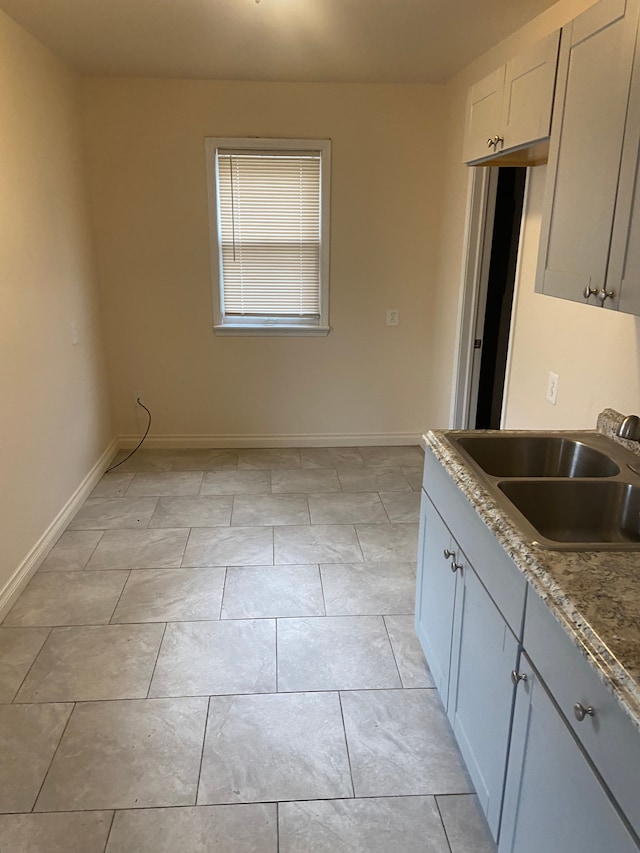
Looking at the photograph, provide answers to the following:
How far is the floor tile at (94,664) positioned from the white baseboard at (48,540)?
332 mm

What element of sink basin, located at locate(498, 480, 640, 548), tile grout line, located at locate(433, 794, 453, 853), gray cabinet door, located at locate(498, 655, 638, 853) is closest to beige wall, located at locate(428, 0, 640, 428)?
sink basin, located at locate(498, 480, 640, 548)

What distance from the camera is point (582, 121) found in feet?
5.32

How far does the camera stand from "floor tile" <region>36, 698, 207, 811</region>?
71.9 inches

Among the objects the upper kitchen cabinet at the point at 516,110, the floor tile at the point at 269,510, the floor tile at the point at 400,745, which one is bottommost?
the floor tile at the point at 400,745

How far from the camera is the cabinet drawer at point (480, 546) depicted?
4.67 ft

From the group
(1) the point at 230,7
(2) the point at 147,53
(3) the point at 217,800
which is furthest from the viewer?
(2) the point at 147,53

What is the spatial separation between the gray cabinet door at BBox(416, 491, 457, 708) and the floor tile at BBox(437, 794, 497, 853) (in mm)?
301

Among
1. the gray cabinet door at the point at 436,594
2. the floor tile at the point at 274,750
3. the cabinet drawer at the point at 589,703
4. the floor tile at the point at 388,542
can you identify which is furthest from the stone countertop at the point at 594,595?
the floor tile at the point at 388,542

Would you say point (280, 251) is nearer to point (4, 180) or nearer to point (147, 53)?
point (147, 53)

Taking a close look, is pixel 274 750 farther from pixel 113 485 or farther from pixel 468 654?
pixel 113 485

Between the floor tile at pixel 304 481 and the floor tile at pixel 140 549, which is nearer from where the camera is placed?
the floor tile at pixel 140 549

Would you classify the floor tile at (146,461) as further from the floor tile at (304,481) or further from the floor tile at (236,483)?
the floor tile at (304,481)

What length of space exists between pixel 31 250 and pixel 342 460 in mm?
2456

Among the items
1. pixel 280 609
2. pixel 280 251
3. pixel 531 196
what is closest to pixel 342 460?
pixel 280 251
